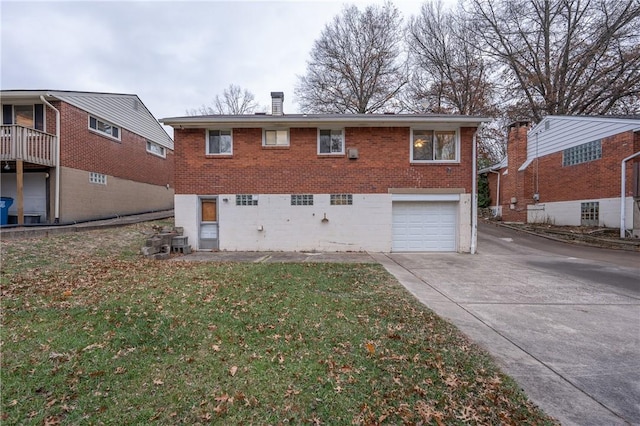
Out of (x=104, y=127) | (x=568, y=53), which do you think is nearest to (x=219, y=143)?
(x=104, y=127)

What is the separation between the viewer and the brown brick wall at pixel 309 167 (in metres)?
10.8

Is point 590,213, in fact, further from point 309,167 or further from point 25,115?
point 25,115

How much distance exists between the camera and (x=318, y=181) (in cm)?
1086

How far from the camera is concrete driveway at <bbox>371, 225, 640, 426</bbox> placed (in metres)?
2.64

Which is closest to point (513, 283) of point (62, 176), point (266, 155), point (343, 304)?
point (343, 304)

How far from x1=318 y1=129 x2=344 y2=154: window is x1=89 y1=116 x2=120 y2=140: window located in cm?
1208

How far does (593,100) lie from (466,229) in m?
16.9

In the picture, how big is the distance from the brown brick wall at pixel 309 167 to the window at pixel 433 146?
31 cm

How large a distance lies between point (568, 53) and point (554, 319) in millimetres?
23027

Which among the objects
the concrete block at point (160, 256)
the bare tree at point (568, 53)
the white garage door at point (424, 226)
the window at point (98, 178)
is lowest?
the concrete block at point (160, 256)

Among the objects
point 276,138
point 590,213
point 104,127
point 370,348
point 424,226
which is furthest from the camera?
point 104,127

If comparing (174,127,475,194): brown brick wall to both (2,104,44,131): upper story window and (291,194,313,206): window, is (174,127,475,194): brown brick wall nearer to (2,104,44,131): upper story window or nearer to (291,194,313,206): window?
(291,194,313,206): window

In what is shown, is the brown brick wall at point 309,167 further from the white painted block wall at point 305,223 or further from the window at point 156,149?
the window at point 156,149

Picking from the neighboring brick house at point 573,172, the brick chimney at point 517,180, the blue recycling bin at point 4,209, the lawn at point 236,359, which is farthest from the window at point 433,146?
the blue recycling bin at point 4,209
